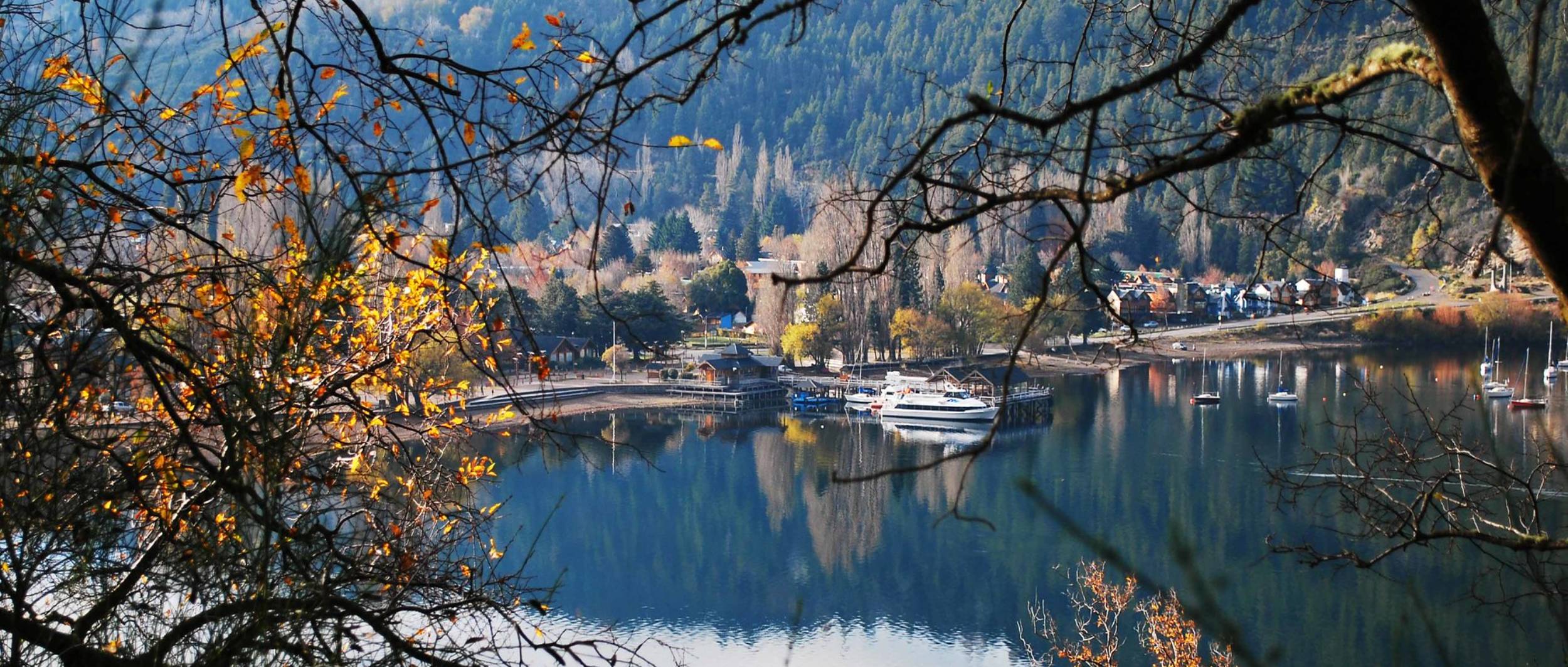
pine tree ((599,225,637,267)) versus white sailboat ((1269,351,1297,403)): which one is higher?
pine tree ((599,225,637,267))

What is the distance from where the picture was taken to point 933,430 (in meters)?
19.2

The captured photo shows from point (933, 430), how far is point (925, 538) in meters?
6.67

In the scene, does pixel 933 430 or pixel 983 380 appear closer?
pixel 933 430

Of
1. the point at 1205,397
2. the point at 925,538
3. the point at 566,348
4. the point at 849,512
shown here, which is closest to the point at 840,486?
the point at 925,538

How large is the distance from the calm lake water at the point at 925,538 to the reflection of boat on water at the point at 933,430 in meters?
0.11

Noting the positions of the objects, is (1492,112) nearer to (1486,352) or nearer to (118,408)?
(118,408)

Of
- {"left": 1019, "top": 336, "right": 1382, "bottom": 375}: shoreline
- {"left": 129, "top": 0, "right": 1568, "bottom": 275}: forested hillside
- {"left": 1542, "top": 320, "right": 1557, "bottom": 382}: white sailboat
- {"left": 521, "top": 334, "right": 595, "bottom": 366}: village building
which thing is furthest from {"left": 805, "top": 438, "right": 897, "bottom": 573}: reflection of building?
{"left": 1542, "top": 320, "right": 1557, "bottom": 382}: white sailboat

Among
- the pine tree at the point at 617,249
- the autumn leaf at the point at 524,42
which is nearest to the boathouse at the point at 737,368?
the pine tree at the point at 617,249

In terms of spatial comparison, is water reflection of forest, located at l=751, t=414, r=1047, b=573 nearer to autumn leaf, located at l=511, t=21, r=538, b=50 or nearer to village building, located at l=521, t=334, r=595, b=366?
village building, located at l=521, t=334, r=595, b=366

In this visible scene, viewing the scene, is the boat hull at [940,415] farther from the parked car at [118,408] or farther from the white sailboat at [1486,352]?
the parked car at [118,408]

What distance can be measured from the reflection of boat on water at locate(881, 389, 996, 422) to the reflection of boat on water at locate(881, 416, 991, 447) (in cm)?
7

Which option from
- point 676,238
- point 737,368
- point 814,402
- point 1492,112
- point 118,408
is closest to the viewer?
point 1492,112

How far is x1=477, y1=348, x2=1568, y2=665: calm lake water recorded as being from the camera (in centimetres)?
962

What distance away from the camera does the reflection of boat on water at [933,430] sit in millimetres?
17922
